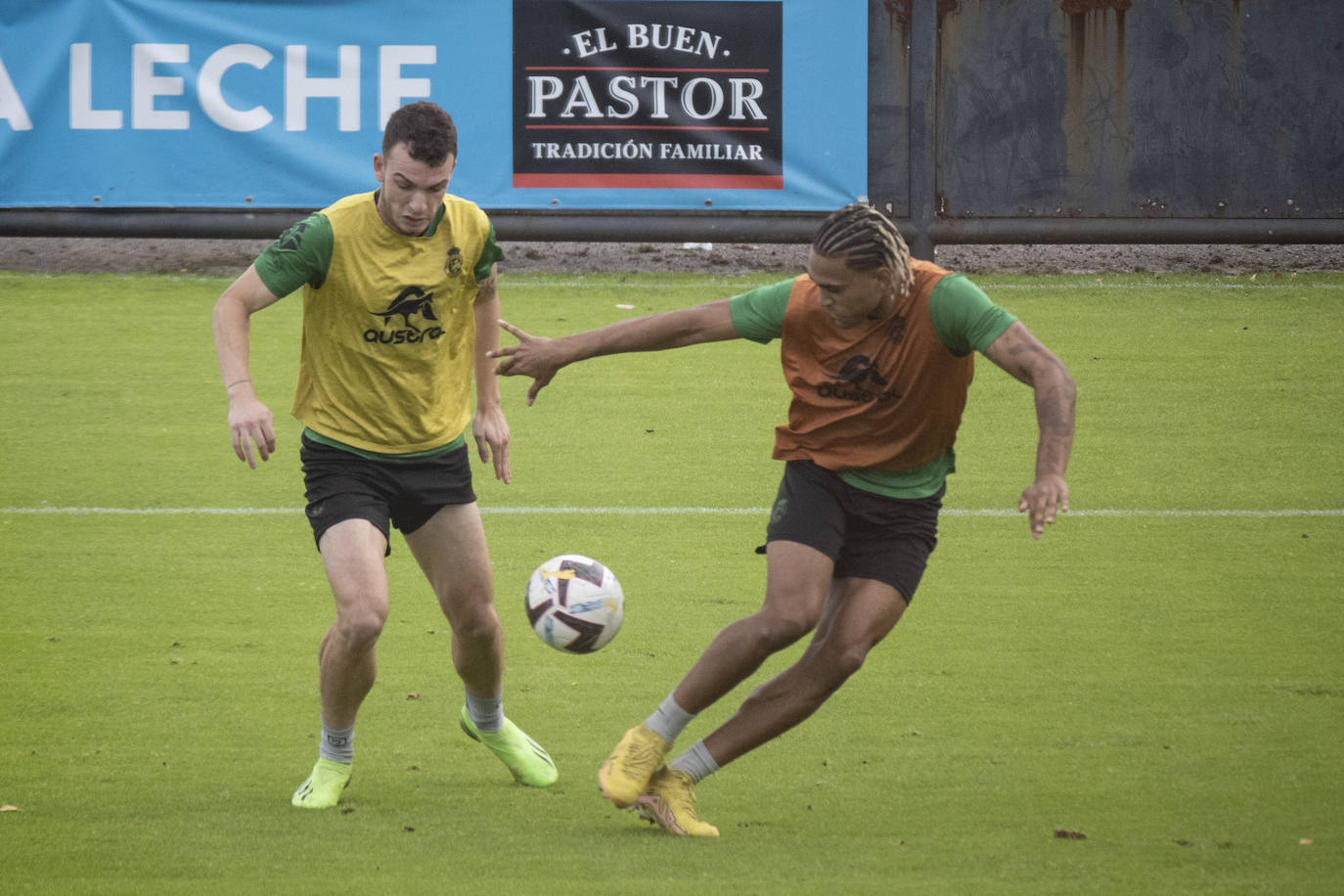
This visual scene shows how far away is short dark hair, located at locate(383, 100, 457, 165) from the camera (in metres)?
5.13

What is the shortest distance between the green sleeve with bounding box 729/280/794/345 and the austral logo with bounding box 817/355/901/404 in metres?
0.24

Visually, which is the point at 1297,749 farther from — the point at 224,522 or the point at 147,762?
the point at 224,522

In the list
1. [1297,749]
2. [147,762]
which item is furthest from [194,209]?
[1297,749]

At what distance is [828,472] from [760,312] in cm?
54

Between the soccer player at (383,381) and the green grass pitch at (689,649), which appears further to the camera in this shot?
the soccer player at (383,381)

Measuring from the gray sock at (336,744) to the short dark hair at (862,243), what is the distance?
2.20 metres

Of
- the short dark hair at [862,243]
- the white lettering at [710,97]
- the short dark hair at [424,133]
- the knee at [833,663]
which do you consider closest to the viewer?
the short dark hair at [862,243]

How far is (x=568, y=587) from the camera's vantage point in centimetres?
566

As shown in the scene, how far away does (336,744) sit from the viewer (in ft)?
17.8

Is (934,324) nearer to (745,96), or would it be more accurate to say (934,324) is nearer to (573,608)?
(573,608)

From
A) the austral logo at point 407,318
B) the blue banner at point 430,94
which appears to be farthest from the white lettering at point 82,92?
the austral logo at point 407,318

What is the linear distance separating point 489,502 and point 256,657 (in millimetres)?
2811

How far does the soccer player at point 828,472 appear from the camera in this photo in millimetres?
4957

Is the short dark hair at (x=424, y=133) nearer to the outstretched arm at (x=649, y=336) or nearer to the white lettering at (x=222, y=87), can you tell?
the outstretched arm at (x=649, y=336)
